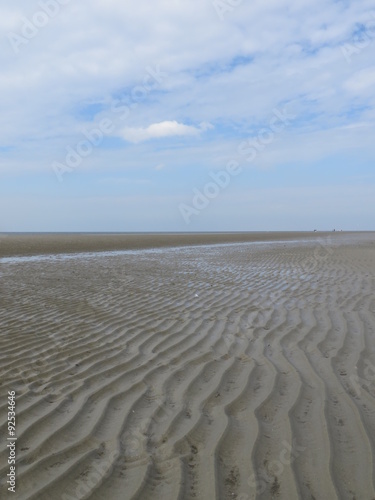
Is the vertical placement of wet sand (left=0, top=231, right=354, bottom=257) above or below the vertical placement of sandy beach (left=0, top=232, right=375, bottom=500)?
above

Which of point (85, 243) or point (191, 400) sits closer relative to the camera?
point (191, 400)

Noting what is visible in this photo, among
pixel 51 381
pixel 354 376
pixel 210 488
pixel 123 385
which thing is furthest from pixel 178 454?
pixel 354 376

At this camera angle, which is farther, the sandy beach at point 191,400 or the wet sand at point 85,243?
the wet sand at point 85,243

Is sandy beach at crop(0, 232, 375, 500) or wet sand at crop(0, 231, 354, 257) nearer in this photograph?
sandy beach at crop(0, 232, 375, 500)

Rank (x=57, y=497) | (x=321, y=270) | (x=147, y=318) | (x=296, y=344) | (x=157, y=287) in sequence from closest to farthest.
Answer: (x=57, y=497) < (x=296, y=344) < (x=147, y=318) < (x=157, y=287) < (x=321, y=270)

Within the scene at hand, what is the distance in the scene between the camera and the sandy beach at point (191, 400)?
8.54 ft

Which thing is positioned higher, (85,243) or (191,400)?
(85,243)

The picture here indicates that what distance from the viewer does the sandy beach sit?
2602 millimetres

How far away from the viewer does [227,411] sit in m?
3.47

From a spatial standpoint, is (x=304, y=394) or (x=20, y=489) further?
(x=304, y=394)

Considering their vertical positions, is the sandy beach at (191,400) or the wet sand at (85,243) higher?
the wet sand at (85,243)

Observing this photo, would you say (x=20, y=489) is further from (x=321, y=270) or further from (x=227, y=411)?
(x=321, y=270)

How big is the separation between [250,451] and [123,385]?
1573mm

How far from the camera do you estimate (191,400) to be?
370cm
